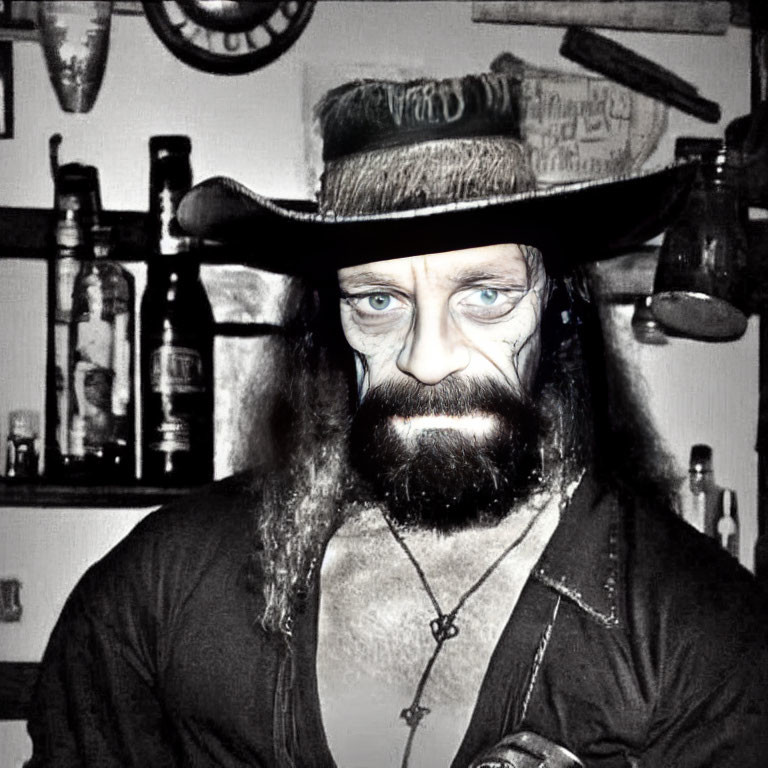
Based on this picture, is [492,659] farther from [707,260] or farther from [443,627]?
[707,260]

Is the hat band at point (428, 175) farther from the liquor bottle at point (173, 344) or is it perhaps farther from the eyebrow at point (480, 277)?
the liquor bottle at point (173, 344)

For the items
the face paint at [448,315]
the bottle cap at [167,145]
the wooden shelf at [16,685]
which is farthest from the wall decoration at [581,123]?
the wooden shelf at [16,685]

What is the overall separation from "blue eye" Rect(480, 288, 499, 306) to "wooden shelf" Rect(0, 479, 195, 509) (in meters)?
0.40

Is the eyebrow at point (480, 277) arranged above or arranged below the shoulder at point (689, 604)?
above

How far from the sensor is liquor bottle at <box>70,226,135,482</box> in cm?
120

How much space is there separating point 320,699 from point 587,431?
38cm

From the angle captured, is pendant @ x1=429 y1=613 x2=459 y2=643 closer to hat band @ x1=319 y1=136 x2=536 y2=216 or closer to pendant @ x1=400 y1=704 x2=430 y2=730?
pendant @ x1=400 y1=704 x2=430 y2=730

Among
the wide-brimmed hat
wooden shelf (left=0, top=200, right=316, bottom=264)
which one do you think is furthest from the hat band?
wooden shelf (left=0, top=200, right=316, bottom=264)

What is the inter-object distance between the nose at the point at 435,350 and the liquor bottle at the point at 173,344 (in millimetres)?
322

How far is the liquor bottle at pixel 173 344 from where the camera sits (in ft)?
3.98

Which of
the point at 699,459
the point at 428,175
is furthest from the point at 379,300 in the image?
the point at 699,459

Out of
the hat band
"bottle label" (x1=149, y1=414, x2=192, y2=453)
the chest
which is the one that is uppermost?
the hat band

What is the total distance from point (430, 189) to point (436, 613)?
394 mm

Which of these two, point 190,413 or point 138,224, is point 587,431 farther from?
point 138,224
